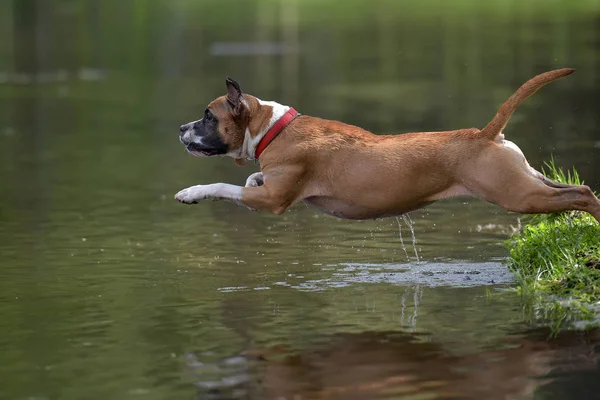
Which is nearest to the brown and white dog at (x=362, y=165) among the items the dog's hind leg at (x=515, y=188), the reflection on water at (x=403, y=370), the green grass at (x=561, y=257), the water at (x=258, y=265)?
the dog's hind leg at (x=515, y=188)

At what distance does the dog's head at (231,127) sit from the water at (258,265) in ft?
3.95

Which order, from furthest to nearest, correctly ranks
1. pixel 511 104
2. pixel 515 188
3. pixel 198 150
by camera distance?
1. pixel 198 150
2. pixel 511 104
3. pixel 515 188

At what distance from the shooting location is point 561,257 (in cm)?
1126

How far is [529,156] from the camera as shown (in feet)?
65.4

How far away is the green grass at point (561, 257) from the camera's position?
34.9ft

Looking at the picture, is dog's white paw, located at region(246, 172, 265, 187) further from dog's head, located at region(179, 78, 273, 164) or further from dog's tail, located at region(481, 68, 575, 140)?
dog's tail, located at region(481, 68, 575, 140)

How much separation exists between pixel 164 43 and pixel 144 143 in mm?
20774

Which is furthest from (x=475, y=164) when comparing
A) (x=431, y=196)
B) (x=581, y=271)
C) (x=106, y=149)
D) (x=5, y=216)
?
(x=106, y=149)

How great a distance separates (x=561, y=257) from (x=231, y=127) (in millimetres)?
3041

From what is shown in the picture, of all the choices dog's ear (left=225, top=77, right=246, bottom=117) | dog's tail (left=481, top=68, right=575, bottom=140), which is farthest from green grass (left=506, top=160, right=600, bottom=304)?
dog's ear (left=225, top=77, right=246, bottom=117)

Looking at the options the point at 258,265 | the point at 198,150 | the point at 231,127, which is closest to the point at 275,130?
the point at 231,127

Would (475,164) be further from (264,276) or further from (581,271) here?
(264,276)

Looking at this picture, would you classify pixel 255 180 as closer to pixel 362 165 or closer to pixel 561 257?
pixel 362 165

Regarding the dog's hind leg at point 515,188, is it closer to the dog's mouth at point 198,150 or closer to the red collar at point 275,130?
the red collar at point 275,130
